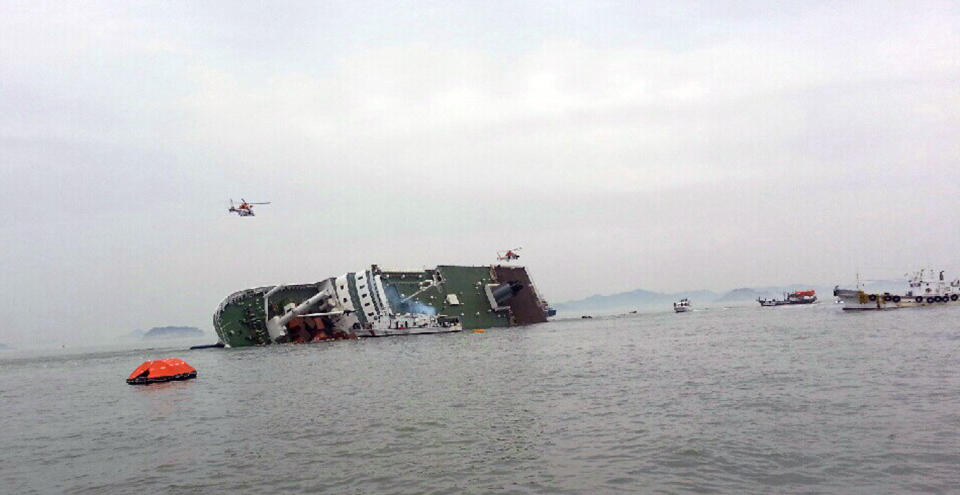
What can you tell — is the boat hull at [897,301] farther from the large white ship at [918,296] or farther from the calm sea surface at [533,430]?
the calm sea surface at [533,430]

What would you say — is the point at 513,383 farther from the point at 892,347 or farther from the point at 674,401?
the point at 892,347

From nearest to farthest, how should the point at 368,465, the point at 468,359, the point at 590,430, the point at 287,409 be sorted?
the point at 368,465, the point at 590,430, the point at 287,409, the point at 468,359

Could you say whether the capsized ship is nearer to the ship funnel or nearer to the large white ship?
the ship funnel

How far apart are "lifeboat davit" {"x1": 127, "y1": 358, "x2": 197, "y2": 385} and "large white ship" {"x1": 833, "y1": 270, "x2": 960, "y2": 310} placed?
94599mm

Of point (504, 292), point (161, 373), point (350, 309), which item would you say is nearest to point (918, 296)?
point (504, 292)

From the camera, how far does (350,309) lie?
93812mm

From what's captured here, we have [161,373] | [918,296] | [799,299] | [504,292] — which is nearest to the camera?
[161,373]

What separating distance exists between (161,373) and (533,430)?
3697cm

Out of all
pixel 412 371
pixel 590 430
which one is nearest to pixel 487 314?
pixel 412 371

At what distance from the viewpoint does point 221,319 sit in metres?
90.1

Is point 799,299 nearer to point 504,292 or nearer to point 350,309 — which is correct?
point 504,292

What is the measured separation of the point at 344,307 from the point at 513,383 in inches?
2548

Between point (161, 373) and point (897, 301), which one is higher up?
point (161, 373)

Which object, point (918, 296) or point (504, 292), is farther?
point (504, 292)
